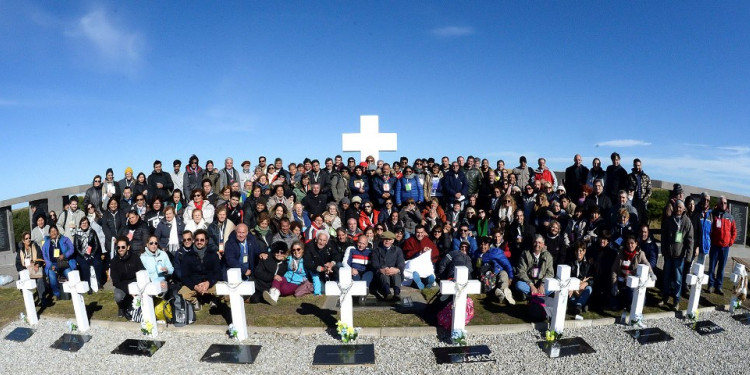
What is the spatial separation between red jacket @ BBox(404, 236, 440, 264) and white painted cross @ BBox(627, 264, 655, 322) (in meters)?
3.25

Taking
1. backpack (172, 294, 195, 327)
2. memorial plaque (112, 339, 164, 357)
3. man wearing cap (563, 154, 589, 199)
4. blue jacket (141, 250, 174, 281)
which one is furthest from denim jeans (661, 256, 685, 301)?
blue jacket (141, 250, 174, 281)

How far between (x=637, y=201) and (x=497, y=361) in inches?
249

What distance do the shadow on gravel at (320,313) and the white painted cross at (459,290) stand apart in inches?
70.2

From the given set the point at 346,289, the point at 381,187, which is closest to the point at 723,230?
the point at 381,187

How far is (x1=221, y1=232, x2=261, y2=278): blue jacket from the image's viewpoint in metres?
7.69

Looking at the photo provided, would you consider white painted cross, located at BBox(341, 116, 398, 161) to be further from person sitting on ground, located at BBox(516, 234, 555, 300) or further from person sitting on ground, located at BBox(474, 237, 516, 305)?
person sitting on ground, located at BBox(516, 234, 555, 300)

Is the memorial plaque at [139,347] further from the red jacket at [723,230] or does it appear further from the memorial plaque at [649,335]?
A: the red jacket at [723,230]

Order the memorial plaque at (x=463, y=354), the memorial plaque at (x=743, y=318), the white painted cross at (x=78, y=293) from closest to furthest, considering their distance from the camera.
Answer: the memorial plaque at (x=463, y=354), the white painted cross at (x=78, y=293), the memorial plaque at (x=743, y=318)

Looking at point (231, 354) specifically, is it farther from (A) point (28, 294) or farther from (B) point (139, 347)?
(A) point (28, 294)

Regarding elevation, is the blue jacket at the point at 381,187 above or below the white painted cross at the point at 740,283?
above

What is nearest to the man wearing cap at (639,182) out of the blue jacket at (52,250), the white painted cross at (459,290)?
the white painted cross at (459,290)

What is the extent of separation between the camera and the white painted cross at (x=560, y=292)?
628 centimetres

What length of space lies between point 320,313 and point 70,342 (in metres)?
3.52

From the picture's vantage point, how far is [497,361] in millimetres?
5562
